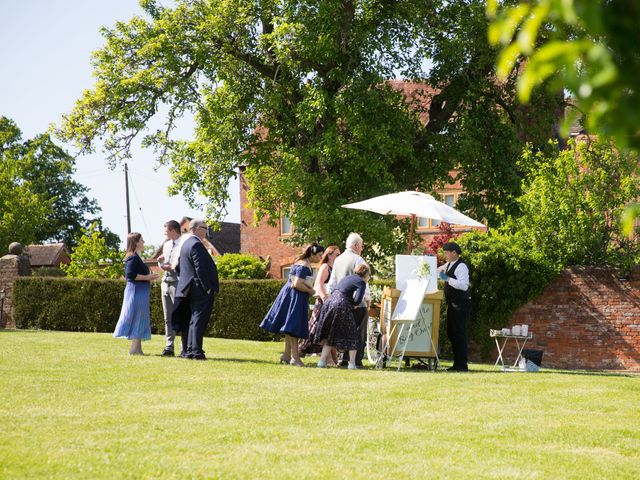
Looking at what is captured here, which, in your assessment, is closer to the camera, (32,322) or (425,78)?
(425,78)

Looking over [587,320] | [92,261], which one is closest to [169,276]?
Result: [587,320]

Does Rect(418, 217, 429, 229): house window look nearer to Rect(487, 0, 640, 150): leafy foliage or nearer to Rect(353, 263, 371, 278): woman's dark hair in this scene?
Rect(353, 263, 371, 278): woman's dark hair

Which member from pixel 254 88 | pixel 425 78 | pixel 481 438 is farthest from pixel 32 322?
pixel 481 438

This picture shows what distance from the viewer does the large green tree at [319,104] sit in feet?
72.0

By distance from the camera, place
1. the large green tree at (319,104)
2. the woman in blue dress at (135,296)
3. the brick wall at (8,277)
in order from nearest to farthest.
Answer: the woman in blue dress at (135,296) < the large green tree at (319,104) < the brick wall at (8,277)

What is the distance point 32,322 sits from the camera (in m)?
26.8

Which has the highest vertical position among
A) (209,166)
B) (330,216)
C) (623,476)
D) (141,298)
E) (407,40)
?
(407,40)

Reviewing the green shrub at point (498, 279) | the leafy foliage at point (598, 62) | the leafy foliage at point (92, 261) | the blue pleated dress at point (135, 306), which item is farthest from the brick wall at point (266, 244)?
the leafy foliage at point (598, 62)

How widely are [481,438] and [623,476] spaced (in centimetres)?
136

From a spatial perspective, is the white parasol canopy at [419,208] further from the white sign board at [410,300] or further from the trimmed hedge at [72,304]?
the trimmed hedge at [72,304]

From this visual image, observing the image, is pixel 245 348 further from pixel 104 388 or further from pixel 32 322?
pixel 32 322

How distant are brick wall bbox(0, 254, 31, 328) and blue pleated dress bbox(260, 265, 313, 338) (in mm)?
16773

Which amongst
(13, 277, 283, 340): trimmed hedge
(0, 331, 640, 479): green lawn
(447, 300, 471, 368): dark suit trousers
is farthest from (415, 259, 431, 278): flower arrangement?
(13, 277, 283, 340): trimmed hedge

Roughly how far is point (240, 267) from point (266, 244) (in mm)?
4822
